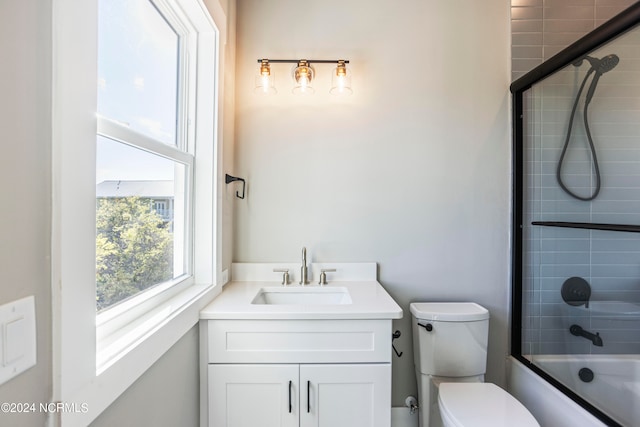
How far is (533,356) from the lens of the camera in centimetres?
161

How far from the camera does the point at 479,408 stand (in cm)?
119

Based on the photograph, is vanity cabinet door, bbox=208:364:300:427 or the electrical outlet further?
vanity cabinet door, bbox=208:364:300:427

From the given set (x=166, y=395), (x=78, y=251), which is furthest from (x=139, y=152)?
(x=166, y=395)

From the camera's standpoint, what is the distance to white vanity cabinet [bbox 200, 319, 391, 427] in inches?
47.3

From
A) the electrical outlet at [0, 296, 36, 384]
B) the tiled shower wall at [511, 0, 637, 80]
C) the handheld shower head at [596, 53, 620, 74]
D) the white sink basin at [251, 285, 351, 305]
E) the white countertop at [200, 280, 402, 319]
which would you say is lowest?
the white sink basin at [251, 285, 351, 305]

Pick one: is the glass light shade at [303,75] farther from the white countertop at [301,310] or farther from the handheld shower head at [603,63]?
the handheld shower head at [603,63]

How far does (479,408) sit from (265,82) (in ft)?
6.06

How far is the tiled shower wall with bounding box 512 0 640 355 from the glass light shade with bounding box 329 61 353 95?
1.00 metres

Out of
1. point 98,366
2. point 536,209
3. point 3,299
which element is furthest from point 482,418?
point 3,299

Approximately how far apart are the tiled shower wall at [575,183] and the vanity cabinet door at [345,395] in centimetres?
102

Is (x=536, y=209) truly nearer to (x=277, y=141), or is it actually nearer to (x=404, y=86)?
(x=404, y=86)

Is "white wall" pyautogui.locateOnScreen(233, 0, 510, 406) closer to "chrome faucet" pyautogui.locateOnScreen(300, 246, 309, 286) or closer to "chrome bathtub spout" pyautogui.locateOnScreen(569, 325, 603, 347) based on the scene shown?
"chrome faucet" pyautogui.locateOnScreen(300, 246, 309, 286)

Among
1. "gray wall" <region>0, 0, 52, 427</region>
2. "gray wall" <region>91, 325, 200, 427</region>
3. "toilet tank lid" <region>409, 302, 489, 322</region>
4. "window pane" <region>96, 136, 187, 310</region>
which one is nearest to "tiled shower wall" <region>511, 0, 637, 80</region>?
"toilet tank lid" <region>409, 302, 489, 322</region>

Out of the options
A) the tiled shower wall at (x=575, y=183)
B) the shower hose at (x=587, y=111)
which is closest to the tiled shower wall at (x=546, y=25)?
the tiled shower wall at (x=575, y=183)
